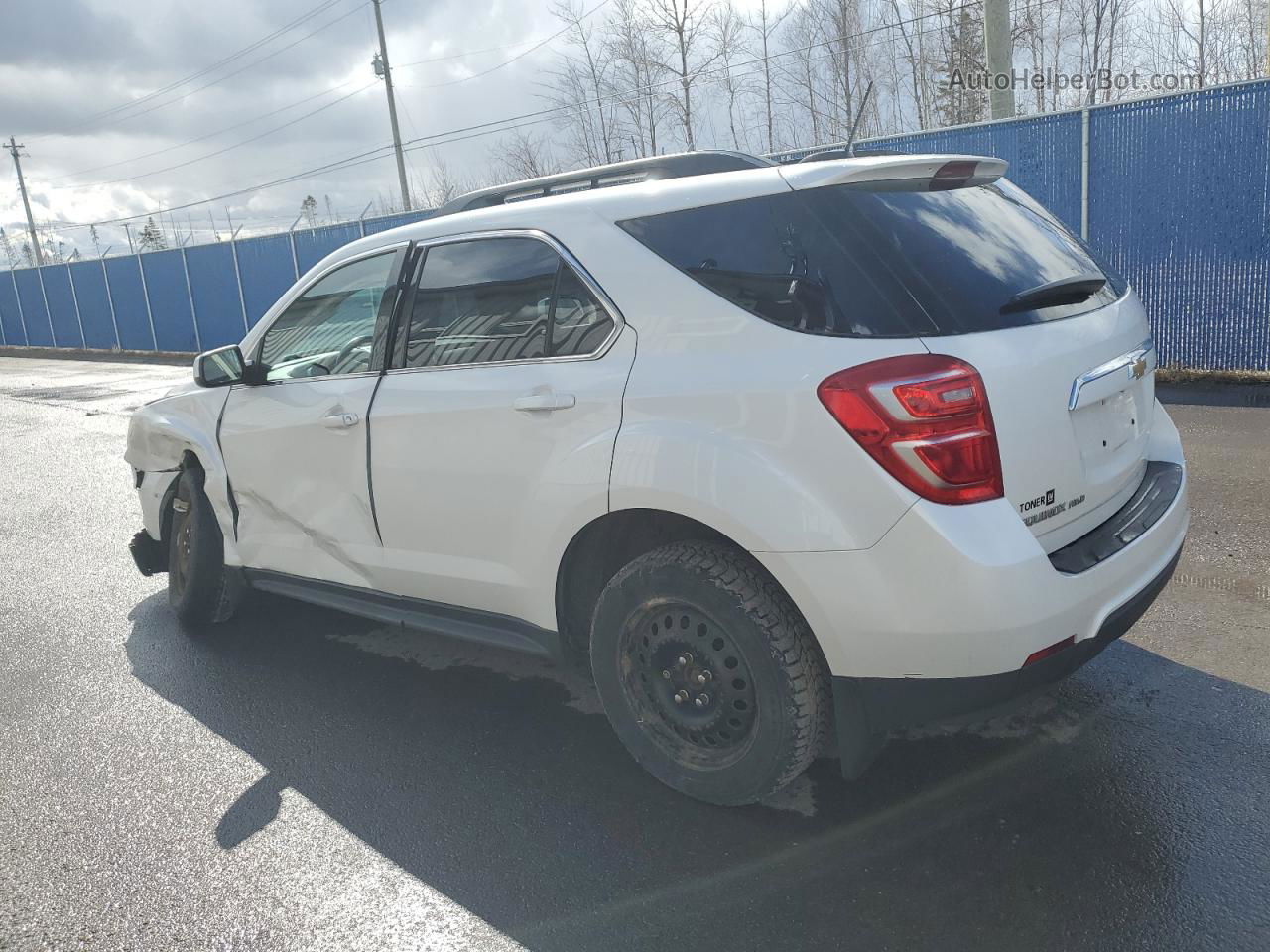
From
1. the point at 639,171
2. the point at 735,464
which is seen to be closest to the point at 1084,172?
the point at 639,171

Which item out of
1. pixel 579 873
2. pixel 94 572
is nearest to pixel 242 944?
pixel 579 873

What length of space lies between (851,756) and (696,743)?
49 centimetres

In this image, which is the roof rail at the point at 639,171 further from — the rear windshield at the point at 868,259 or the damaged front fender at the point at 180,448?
the damaged front fender at the point at 180,448

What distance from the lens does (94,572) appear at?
6102 mm

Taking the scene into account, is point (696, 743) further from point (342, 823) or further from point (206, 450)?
point (206, 450)

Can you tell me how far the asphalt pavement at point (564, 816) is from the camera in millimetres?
2533

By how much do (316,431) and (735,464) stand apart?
1.95 metres

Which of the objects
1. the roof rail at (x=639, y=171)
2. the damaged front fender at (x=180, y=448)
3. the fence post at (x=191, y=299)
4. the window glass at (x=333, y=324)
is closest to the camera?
the roof rail at (x=639, y=171)

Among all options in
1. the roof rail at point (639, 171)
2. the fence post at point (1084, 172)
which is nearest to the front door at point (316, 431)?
the roof rail at point (639, 171)

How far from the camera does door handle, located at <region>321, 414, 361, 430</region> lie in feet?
12.2

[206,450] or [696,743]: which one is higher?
[206,450]

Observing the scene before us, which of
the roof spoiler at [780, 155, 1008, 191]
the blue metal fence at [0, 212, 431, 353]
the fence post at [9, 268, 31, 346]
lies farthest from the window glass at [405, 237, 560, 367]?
the fence post at [9, 268, 31, 346]

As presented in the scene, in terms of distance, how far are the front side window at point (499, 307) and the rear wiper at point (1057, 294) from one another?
1.13 meters

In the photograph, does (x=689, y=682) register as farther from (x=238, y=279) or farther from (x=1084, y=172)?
(x=238, y=279)
